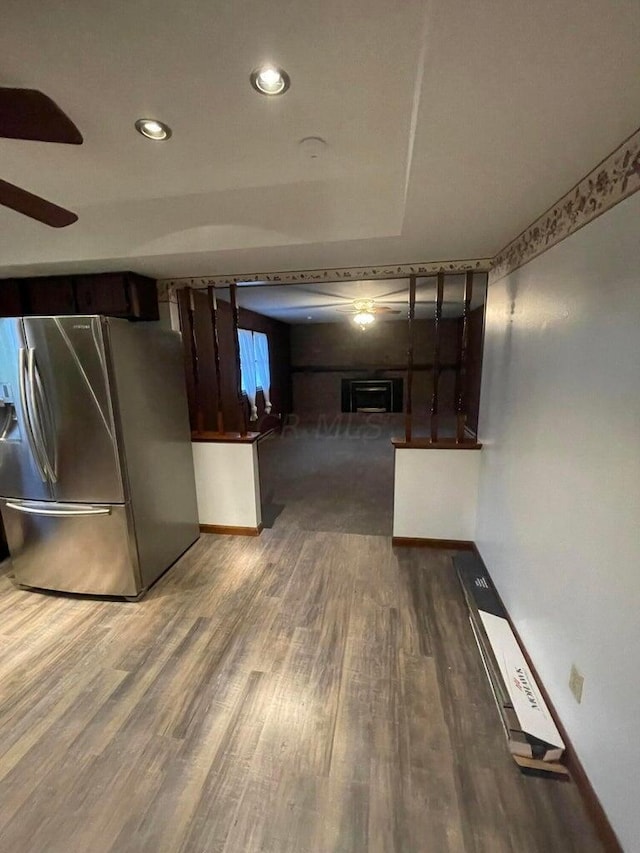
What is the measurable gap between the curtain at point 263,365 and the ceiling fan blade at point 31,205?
14.8 feet

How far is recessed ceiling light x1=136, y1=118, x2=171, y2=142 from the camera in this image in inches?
53.3

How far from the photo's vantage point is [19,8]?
911 mm

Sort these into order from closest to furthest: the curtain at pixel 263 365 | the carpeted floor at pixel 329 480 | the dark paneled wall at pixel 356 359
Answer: the carpeted floor at pixel 329 480 → the curtain at pixel 263 365 → the dark paneled wall at pixel 356 359

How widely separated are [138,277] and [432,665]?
3143mm

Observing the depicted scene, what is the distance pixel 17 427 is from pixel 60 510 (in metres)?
0.57

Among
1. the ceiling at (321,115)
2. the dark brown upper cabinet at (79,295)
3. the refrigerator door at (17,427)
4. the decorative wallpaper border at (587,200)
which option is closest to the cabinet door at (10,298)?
the dark brown upper cabinet at (79,295)

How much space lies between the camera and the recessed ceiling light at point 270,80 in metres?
1.12

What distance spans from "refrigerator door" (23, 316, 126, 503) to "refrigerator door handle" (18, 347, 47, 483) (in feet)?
0.09

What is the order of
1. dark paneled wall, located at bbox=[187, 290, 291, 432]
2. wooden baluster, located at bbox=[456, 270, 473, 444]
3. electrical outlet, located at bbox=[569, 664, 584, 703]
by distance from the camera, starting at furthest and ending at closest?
dark paneled wall, located at bbox=[187, 290, 291, 432] < wooden baluster, located at bbox=[456, 270, 473, 444] < electrical outlet, located at bbox=[569, 664, 584, 703]

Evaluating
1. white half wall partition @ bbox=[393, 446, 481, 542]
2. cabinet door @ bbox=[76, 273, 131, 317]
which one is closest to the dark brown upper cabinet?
cabinet door @ bbox=[76, 273, 131, 317]

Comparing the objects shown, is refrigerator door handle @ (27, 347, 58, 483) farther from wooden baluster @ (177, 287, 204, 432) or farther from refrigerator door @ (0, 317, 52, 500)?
wooden baluster @ (177, 287, 204, 432)

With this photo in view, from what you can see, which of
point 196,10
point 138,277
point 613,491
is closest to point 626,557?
point 613,491

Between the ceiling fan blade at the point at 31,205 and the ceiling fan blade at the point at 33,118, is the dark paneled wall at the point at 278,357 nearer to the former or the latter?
the ceiling fan blade at the point at 31,205

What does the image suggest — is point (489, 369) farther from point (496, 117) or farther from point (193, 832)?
point (193, 832)
